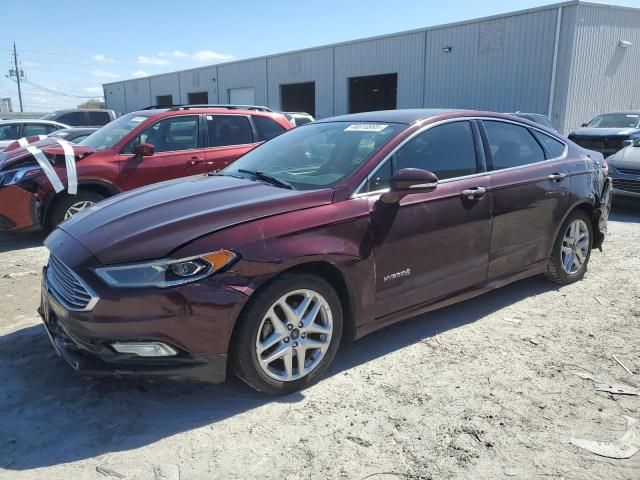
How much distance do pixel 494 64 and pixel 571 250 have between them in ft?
61.0

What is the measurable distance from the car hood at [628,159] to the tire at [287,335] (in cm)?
787

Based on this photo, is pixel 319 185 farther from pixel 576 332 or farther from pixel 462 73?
pixel 462 73

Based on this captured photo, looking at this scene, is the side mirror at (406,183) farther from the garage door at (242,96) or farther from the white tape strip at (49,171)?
the garage door at (242,96)

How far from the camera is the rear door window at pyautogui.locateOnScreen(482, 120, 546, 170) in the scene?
Result: 4.28 m

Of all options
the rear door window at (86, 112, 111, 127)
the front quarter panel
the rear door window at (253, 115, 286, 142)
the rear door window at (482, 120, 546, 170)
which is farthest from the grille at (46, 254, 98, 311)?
the rear door window at (86, 112, 111, 127)

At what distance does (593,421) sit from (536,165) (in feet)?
7.73

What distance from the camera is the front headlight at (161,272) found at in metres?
2.71

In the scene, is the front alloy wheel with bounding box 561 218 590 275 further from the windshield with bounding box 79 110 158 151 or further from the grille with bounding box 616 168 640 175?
the windshield with bounding box 79 110 158 151

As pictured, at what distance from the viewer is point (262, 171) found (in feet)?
12.8

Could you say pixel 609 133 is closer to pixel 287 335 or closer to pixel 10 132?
pixel 287 335

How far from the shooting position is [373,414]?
295cm

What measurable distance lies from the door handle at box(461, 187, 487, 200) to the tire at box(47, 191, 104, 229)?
4.93 m

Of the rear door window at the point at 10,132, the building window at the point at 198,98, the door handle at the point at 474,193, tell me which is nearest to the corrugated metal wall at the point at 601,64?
the rear door window at the point at 10,132

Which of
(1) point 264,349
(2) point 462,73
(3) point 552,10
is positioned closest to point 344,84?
(2) point 462,73
